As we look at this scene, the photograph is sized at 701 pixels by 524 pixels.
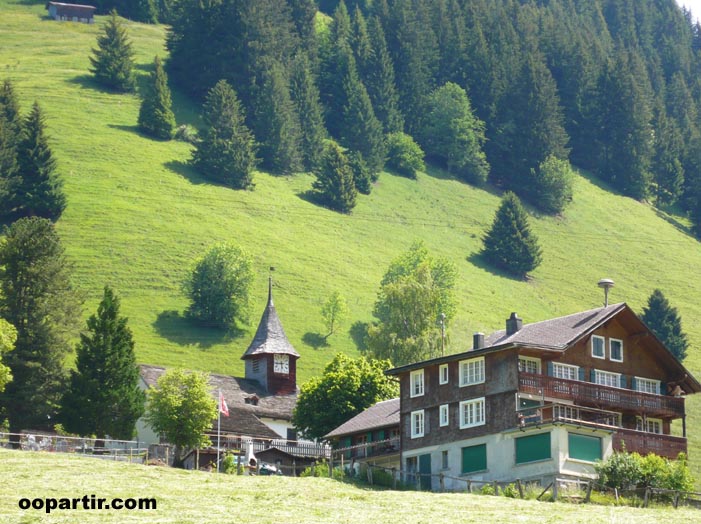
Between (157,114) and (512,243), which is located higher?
(157,114)

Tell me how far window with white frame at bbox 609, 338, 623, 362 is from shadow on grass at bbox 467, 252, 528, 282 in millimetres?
82511

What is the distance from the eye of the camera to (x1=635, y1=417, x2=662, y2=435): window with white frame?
74750mm

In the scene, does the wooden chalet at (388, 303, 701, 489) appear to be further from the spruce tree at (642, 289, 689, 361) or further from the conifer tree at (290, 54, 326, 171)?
the conifer tree at (290, 54, 326, 171)

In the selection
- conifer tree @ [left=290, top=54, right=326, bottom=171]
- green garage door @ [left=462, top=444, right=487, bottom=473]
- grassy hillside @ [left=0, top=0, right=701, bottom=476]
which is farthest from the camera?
conifer tree @ [left=290, top=54, right=326, bottom=171]

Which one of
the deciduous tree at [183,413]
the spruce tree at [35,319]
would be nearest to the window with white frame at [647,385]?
the deciduous tree at [183,413]

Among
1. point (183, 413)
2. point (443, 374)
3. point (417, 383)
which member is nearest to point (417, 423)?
point (417, 383)

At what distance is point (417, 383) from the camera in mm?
76625

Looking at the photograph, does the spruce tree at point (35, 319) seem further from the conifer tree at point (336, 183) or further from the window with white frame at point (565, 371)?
the conifer tree at point (336, 183)

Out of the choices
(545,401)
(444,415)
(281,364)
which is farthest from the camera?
(281,364)

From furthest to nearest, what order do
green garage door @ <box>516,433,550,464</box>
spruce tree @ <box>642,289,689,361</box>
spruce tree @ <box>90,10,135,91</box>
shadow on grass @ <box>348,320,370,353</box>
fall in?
1. spruce tree @ <box>90,10,135,91</box>
2. spruce tree @ <box>642,289,689,361</box>
3. shadow on grass @ <box>348,320,370,353</box>
4. green garage door @ <box>516,433,550,464</box>

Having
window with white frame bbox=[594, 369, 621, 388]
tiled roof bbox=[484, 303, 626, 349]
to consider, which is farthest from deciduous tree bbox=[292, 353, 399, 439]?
window with white frame bbox=[594, 369, 621, 388]

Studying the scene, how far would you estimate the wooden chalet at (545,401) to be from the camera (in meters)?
68.8

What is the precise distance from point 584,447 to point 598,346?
7879 millimetres

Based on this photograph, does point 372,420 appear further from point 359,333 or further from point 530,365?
point 359,333
